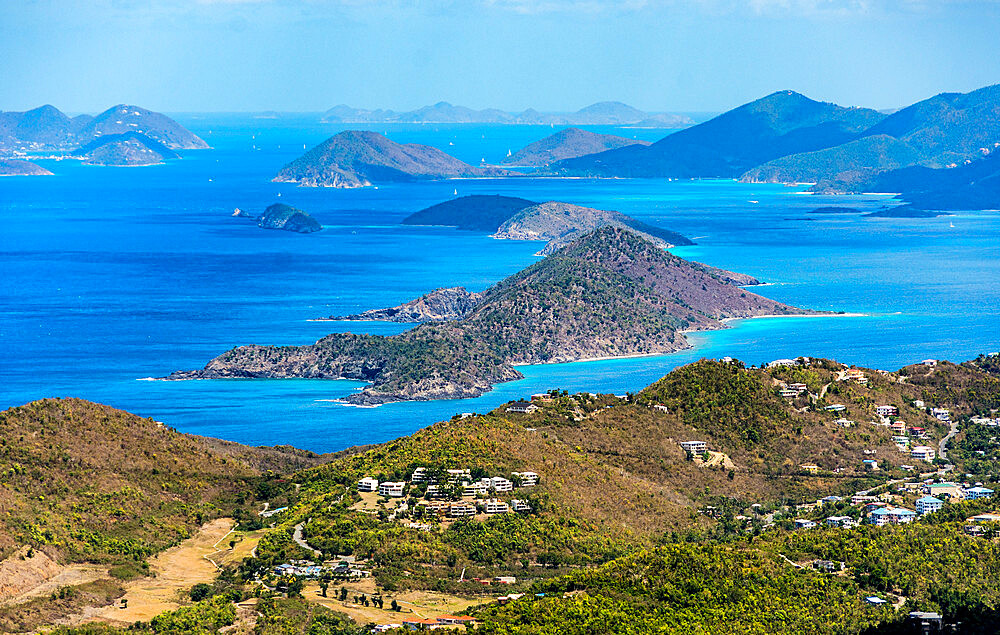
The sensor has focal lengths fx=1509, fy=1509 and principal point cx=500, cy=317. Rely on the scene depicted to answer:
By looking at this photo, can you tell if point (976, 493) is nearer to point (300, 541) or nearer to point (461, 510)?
point (461, 510)

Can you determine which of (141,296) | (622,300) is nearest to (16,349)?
(141,296)

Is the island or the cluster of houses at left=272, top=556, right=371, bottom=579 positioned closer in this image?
the island

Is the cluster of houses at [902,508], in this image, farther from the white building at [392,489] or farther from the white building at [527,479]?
the white building at [392,489]

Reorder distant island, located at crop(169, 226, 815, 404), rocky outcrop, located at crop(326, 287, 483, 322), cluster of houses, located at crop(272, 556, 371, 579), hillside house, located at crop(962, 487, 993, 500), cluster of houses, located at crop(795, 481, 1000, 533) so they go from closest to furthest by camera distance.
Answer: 1. cluster of houses, located at crop(272, 556, 371, 579)
2. cluster of houses, located at crop(795, 481, 1000, 533)
3. hillside house, located at crop(962, 487, 993, 500)
4. distant island, located at crop(169, 226, 815, 404)
5. rocky outcrop, located at crop(326, 287, 483, 322)

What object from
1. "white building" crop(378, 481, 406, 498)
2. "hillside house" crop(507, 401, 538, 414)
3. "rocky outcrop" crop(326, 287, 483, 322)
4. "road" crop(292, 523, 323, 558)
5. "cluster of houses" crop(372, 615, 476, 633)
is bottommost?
"cluster of houses" crop(372, 615, 476, 633)

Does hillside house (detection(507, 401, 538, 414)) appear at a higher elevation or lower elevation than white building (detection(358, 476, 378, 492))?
higher

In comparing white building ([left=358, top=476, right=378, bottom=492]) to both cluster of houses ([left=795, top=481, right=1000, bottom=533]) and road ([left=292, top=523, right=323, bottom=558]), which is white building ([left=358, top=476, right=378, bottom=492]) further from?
cluster of houses ([left=795, top=481, right=1000, bottom=533])

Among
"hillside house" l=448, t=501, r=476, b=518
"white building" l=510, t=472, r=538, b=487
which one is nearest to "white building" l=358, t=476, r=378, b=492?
"hillside house" l=448, t=501, r=476, b=518

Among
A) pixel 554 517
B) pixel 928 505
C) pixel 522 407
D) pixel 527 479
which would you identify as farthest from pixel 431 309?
pixel 928 505
